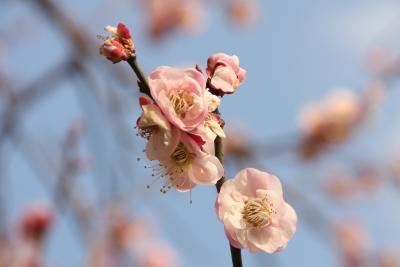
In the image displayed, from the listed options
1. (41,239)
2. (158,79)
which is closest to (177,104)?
(158,79)

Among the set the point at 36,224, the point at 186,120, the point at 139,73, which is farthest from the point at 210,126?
the point at 36,224

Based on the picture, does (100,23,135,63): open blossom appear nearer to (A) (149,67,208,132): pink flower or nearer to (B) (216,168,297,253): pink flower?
(A) (149,67,208,132): pink flower

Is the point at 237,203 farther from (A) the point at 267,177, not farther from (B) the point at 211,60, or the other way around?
(B) the point at 211,60

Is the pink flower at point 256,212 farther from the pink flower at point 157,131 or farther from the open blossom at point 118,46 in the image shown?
the open blossom at point 118,46

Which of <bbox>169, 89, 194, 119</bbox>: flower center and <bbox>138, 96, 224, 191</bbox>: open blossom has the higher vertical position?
<bbox>169, 89, 194, 119</bbox>: flower center

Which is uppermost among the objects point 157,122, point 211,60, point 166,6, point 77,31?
point 166,6

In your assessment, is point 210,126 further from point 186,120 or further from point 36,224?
point 36,224

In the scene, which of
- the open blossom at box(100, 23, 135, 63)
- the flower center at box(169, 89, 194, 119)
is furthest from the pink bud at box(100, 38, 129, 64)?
the flower center at box(169, 89, 194, 119)
